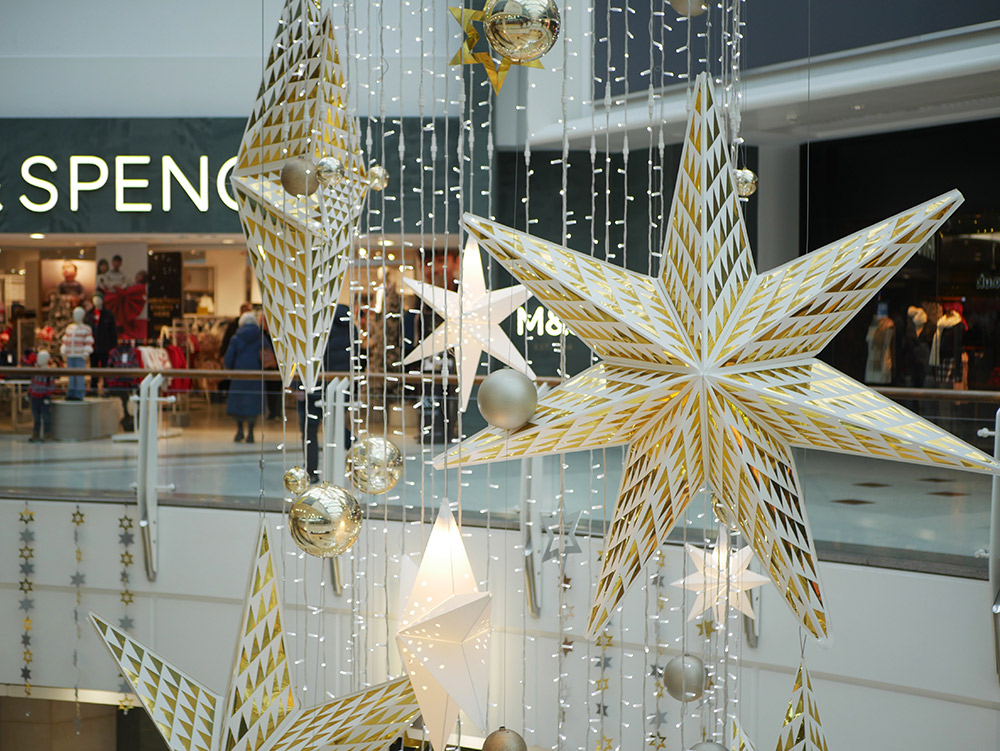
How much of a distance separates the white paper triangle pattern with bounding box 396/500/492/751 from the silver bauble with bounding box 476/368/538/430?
0.24 m

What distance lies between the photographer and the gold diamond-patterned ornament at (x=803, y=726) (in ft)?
7.24

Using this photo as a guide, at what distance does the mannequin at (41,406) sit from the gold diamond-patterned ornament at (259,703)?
4.50 m

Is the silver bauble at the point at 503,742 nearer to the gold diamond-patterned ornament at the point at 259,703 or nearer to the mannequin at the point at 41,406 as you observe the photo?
the gold diamond-patterned ornament at the point at 259,703

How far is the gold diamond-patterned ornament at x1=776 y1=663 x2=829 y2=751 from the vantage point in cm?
221

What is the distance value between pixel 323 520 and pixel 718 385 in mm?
821

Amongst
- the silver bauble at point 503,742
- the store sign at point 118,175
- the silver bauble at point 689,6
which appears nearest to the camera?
the silver bauble at point 503,742

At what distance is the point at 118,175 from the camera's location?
9609mm

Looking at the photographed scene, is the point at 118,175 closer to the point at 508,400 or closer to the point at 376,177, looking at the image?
the point at 376,177

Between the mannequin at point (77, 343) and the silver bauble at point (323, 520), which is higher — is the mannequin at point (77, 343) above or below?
above

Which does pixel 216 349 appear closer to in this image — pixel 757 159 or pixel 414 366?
Answer: pixel 414 366

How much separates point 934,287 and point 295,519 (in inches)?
285

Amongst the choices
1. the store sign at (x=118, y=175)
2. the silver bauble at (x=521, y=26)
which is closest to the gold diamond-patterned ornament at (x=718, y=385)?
the silver bauble at (x=521, y=26)

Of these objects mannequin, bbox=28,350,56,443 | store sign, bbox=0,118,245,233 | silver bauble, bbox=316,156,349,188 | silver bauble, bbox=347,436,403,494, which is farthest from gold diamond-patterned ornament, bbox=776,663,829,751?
store sign, bbox=0,118,245,233

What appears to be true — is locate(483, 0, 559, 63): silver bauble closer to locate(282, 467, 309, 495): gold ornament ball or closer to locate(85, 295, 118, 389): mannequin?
locate(282, 467, 309, 495): gold ornament ball
